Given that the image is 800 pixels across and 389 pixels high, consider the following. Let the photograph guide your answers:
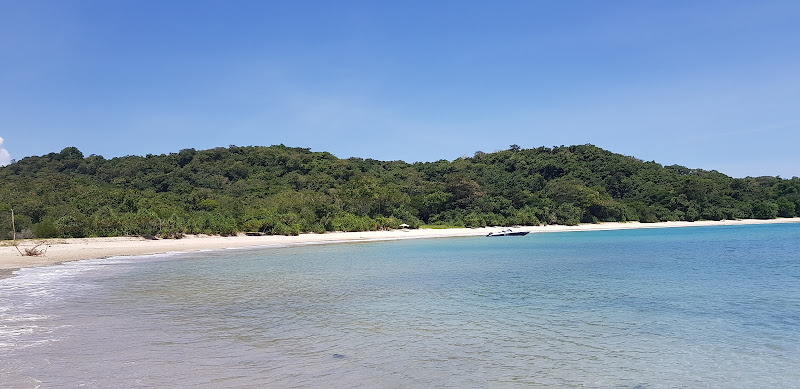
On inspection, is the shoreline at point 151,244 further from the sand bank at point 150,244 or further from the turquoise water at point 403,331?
the turquoise water at point 403,331

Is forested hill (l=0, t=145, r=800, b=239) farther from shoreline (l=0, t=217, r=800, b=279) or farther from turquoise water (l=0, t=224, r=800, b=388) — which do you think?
turquoise water (l=0, t=224, r=800, b=388)

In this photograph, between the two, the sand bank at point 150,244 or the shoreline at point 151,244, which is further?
the sand bank at point 150,244

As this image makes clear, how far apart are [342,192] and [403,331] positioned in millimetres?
53818

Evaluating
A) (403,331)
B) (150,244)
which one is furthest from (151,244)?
(403,331)

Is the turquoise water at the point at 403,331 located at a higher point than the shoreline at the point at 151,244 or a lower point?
lower

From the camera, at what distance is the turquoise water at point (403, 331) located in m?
6.59

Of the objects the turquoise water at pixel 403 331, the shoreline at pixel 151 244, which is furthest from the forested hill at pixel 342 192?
the turquoise water at pixel 403 331

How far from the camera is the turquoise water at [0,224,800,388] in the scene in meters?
6.59

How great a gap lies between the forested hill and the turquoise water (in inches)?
1124

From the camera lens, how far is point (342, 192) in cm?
6247

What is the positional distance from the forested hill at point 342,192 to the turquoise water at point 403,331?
28552 mm

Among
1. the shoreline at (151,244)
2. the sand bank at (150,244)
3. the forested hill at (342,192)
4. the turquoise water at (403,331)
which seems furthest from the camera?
the forested hill at (342,192)

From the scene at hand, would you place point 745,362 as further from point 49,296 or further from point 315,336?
point 49,296

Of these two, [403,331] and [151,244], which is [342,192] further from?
[403,331]
